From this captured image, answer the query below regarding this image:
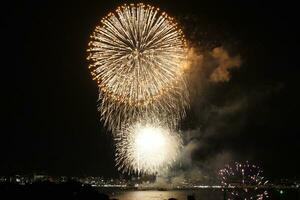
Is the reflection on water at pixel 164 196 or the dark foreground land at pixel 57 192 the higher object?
the reflection on water at pixel 164 196

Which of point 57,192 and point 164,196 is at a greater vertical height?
point 164,196

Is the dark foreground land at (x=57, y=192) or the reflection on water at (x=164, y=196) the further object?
the reflection on water at (x=164, y=196)

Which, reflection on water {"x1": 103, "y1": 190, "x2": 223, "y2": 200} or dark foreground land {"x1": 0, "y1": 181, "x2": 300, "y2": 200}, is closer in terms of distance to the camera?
dark foreground land {"x1": 0, "y1": 181, "x2": 300, "y2": 200}

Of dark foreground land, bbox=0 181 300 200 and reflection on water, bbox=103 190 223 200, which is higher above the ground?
reflection on water, bbox=103 190 223 200

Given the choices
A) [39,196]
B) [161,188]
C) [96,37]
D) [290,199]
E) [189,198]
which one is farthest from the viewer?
[161,188]

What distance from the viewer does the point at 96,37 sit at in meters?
36.9

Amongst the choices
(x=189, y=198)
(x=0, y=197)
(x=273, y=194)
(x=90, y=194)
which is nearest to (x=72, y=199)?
(x=90, y=194)

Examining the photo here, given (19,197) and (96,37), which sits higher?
(96,37)

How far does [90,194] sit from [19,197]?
4.54 metres

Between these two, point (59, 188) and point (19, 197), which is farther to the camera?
point (59, 188)

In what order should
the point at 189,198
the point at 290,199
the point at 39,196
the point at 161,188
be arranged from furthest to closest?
1. the point at 161,188
2. the point at 39,196
3. the point at 290,199
4. the point at 189,198

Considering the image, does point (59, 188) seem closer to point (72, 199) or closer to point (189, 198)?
point (72, 199)

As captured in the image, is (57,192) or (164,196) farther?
(164,196)

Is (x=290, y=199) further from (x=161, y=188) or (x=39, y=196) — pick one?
(x=161, y=188)
